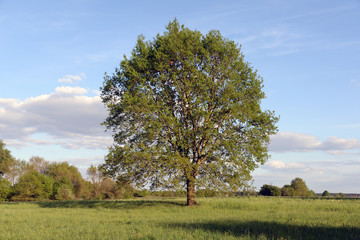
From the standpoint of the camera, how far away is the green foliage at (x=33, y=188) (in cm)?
6259

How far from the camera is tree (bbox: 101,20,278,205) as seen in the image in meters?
25.5

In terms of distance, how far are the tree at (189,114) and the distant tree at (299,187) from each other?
61.2m

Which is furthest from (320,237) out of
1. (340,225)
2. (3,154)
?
(3,154)

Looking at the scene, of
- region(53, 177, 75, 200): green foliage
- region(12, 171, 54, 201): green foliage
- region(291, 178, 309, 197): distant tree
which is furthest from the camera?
region(291, 178, 309, 197): distant tree

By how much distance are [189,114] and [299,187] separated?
66.1 m

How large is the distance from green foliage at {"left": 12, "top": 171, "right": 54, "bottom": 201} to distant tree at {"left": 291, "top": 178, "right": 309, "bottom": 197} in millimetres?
61174

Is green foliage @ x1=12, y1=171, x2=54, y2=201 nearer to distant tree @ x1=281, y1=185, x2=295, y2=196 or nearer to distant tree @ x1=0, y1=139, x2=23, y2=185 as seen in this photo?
distant tree @ x1=0, y1=139, x2=23, y2=185

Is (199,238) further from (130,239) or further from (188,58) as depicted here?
(188,58)

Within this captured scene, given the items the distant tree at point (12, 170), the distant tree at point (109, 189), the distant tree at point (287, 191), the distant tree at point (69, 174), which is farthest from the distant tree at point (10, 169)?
the distant tree at point (287, 191)

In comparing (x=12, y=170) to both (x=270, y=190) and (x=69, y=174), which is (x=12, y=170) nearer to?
(x=69, y=174)

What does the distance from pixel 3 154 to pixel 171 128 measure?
65974 mm

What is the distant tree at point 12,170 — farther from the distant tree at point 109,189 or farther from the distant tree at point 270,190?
the distant tree at point 270,190

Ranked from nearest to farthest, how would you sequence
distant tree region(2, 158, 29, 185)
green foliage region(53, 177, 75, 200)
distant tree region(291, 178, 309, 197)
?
green foliage region(53, 177, 75, 200) → distant tree region(2, 158, 29, 185) → distant tree region(291, 178, 309, 197)

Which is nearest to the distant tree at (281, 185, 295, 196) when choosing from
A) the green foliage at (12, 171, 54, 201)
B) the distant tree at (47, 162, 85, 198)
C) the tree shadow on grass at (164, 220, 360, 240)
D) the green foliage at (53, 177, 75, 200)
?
the distant tree at (47, 162, 85, 198)
